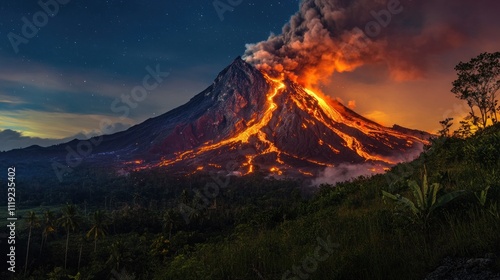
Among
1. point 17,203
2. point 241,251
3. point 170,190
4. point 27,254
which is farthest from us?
point 170,190

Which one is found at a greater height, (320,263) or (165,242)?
(320,263)

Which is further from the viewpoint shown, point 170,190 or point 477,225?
point 170,190

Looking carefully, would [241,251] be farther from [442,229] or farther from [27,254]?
[27,254]

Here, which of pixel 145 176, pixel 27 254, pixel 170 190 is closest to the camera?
pixel 27 254

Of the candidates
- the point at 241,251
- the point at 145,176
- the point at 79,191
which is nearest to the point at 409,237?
the point at 241,251

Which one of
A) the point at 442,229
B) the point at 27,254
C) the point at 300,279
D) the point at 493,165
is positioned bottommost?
the point at 27,254

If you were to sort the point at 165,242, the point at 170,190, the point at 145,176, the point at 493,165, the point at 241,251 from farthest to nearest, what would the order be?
1. the point at 145,176
2. the point at 170,190
3. the point at 165,242
4. the point at 493,165
5. the point at 241,251

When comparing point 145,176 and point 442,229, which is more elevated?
point 145,176

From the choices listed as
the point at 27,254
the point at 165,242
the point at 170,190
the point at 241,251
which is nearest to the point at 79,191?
the point at 170,190

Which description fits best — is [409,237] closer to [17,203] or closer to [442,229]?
[442,229]
